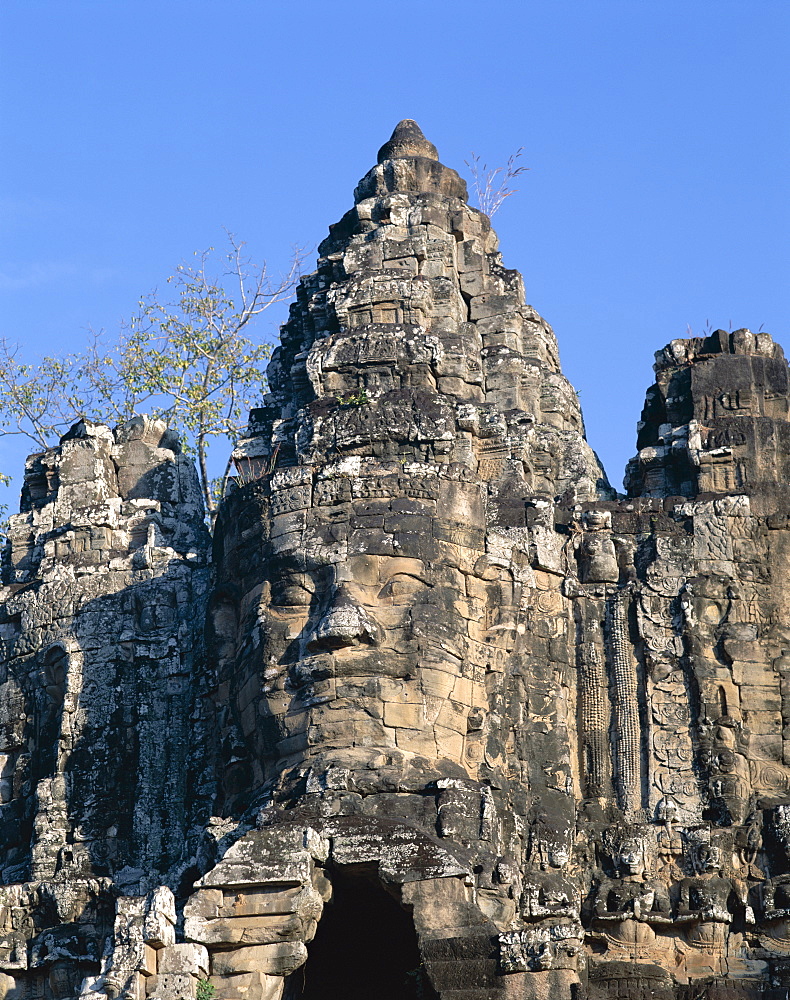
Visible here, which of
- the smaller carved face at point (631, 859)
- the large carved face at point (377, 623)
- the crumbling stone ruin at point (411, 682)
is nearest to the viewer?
the crumbling stone ruin at point (411, 682)

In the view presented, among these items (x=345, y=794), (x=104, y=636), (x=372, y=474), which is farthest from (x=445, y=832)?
(x=104, y=636)

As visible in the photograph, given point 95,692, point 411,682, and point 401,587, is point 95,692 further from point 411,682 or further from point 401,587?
point 411,682

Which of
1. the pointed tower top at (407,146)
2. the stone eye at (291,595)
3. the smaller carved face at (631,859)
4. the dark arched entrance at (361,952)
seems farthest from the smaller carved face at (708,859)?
the pointed tower top at (407,146)

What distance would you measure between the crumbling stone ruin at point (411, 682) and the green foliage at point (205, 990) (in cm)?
4

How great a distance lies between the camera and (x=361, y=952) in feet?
91.5

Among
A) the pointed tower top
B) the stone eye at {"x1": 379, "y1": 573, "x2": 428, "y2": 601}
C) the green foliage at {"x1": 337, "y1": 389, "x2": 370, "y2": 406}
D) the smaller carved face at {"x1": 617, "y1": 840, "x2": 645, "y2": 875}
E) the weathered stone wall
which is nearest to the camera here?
the smaller carved face at {"x1": 617, "y1": 840, "x2": 645, "y2": 875}

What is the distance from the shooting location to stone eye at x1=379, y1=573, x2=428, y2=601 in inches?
1072

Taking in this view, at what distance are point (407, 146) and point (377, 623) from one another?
999 centimetres

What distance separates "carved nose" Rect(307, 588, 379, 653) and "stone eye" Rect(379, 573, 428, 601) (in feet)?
1.48

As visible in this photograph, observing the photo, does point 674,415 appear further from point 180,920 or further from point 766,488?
point 180,920

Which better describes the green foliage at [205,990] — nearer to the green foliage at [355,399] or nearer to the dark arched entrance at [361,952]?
the dark arched entrance at [361,952]

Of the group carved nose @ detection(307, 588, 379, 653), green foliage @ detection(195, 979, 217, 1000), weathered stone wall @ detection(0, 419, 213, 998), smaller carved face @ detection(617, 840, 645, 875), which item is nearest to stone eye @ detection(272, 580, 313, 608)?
carved nose @ detection(307, 588, 379, 653)

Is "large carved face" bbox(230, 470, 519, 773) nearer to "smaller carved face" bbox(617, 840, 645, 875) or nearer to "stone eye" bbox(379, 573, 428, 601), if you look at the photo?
"stone eye" bbox(379, 573, 428, 601)

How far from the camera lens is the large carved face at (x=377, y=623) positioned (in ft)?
87.0
